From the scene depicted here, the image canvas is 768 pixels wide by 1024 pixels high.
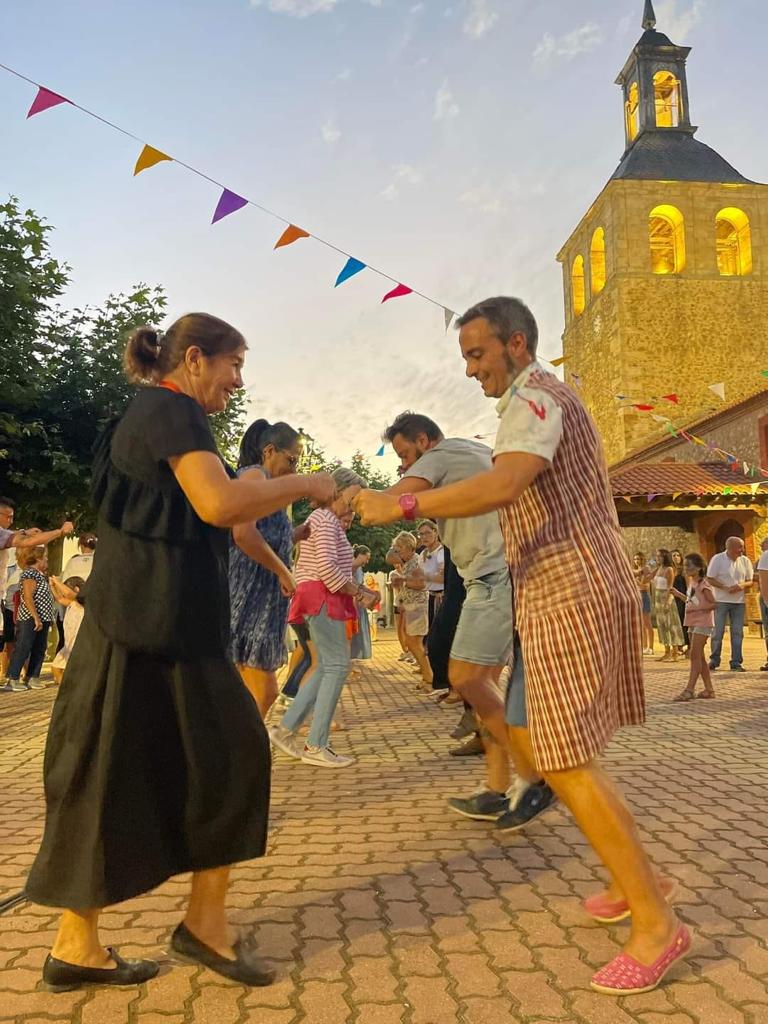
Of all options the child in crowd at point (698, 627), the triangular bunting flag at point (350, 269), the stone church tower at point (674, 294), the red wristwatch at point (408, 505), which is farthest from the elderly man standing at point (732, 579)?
the stone church tower at point (674, 294)

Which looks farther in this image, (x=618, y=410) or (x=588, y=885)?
(x=618, y=410)

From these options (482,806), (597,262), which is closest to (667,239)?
(597,262)

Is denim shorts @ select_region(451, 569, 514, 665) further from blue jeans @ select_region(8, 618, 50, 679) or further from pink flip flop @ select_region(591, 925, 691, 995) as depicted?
blue jeans @ select_region(8, 618, 50, 679)

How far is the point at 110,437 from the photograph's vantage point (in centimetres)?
233

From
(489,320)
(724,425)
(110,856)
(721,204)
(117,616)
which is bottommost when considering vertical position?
(110,856)

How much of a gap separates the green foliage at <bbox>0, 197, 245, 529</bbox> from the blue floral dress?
38.7ft

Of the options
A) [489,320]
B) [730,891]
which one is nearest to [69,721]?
[489,320]

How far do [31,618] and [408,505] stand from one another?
9.17 metres

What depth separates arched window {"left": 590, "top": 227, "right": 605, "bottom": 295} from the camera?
41719 millimetres

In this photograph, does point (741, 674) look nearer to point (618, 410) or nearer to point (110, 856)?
point (110, 856)

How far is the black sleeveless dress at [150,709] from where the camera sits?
83.9 inches

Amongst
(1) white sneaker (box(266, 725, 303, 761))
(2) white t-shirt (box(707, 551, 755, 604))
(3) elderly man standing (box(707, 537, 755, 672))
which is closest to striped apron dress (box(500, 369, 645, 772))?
(1) white sneaker (box(266, 725, 303, 761))

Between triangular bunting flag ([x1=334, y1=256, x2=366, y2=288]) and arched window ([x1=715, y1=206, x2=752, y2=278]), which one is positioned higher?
arched window ([x1=715, y1=206, x2=752, y2=278])

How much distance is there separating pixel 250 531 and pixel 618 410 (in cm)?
3689
